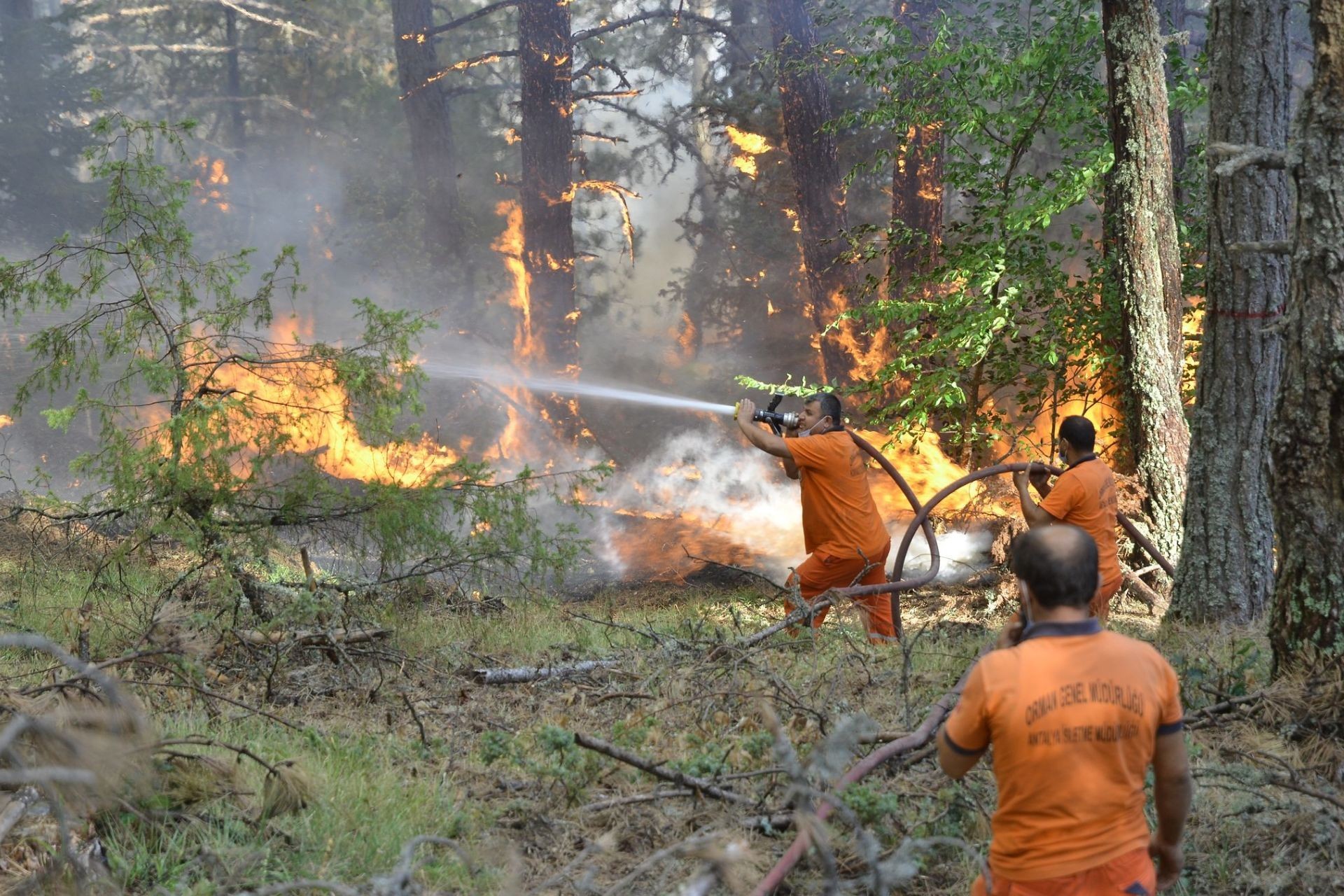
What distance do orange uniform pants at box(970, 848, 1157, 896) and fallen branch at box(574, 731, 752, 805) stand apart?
1376 mm

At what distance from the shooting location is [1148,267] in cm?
821

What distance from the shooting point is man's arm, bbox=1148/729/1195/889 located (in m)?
2.47

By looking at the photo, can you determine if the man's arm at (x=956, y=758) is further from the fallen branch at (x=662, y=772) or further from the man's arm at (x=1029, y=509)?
the man's arm at (x=1029, y=509)

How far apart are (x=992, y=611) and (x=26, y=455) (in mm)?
18273

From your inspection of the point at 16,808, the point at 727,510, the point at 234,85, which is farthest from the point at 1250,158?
the point at 234,85

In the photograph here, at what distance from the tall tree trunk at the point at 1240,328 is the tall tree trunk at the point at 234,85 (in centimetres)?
2306

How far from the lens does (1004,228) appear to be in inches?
347

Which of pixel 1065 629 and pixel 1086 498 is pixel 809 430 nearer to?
pixel 1086 498

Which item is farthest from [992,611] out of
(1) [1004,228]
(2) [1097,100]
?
(2) [1097,100]

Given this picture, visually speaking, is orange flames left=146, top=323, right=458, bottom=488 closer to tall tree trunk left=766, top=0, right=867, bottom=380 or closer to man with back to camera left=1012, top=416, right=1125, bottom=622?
man with back to camera left=1012, top=416, right=1125, bottom=622

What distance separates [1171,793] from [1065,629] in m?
0.51

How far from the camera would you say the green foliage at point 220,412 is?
6.43 metres

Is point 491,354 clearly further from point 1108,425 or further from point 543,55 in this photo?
point 1108,425

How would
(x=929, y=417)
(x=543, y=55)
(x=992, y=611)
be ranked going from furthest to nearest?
(x=543, y=55) → (x=929, y=417) → (x=992, y=611)
